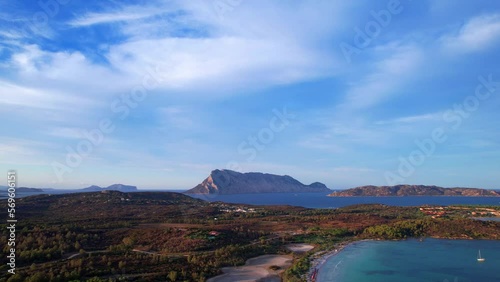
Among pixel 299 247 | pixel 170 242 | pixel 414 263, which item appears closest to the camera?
pixel 414 263

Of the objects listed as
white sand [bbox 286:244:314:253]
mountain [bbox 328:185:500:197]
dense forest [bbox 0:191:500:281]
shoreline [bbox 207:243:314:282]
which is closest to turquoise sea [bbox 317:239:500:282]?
dense forest [bbox 0:191:500:281]

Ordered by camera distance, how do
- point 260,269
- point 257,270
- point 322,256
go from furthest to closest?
point 322,256 < point 260,269 < point 257,270

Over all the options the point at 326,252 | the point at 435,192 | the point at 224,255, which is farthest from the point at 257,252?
the point at 435,192

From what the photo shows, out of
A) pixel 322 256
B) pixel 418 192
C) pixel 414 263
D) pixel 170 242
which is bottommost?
pixel 414 263

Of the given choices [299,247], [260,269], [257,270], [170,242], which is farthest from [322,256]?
Result: [170,242]

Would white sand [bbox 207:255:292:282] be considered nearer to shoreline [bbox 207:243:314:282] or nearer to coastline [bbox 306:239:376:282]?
shoreline [bbox 207:243:314:282]

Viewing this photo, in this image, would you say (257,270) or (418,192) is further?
(418,192)

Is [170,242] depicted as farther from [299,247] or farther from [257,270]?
[299,247]

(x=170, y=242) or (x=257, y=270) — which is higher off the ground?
(x=170, y=242)
